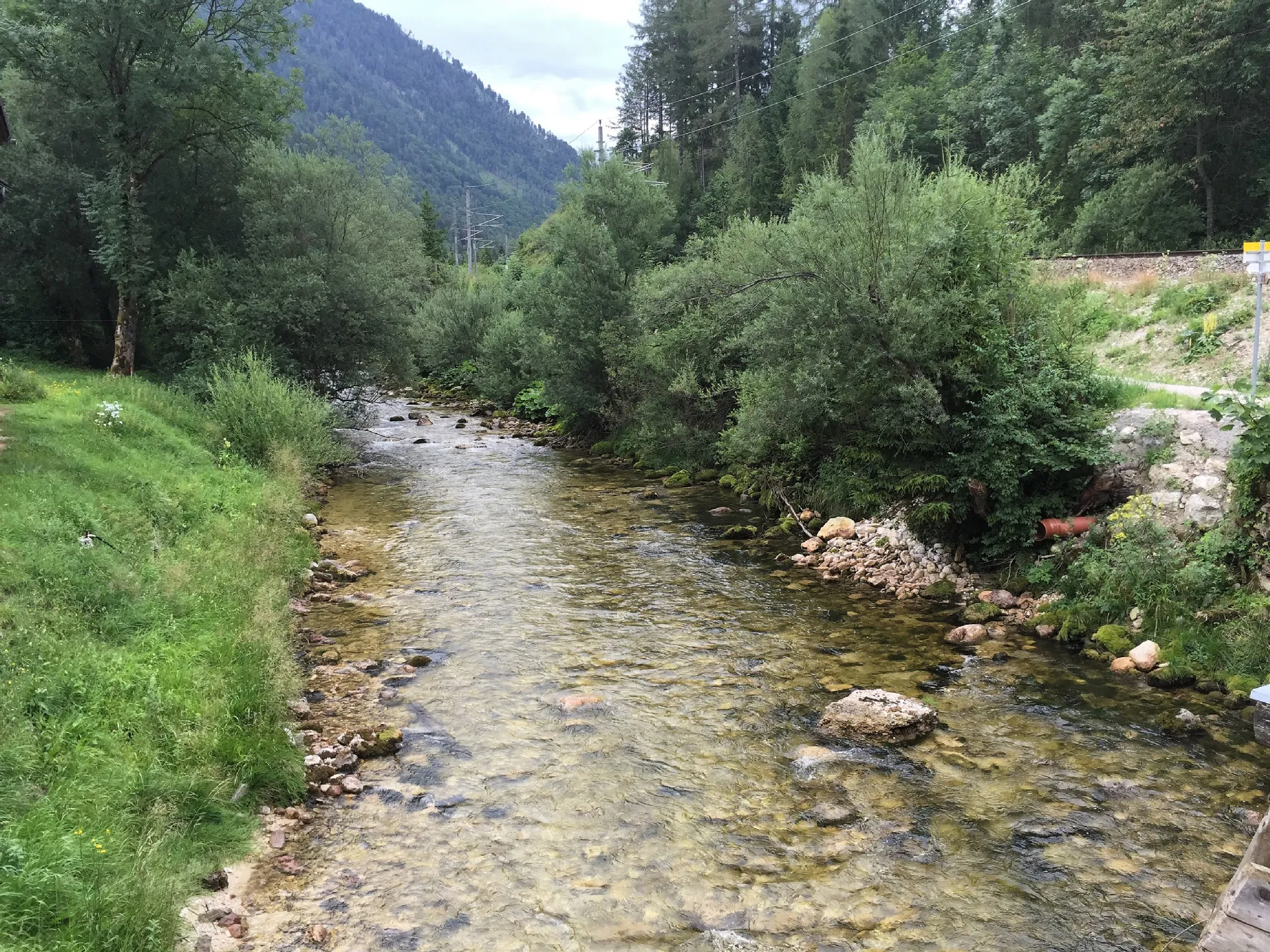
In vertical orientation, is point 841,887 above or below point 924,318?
below

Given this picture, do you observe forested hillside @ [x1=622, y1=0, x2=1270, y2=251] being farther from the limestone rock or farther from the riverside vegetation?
the limestone rock

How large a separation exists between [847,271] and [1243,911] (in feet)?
39.4

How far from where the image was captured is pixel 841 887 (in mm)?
6023

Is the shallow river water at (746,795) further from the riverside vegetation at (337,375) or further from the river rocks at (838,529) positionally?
the river rocks at (838,529)

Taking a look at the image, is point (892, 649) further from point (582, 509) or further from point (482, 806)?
point (582, 509)

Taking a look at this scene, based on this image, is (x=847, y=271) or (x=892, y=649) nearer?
(x=892, y=649)

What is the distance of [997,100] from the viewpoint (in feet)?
136

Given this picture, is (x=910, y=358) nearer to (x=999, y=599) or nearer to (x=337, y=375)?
(x=999, y=599)

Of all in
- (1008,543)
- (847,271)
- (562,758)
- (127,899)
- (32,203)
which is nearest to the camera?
(127,899)

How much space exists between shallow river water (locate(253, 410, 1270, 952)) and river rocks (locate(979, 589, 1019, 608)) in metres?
0.78

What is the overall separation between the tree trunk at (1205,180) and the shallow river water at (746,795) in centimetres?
2870

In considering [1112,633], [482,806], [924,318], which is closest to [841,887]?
[482,806]

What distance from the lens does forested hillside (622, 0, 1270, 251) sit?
30.6 m

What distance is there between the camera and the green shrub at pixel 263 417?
720 inches
